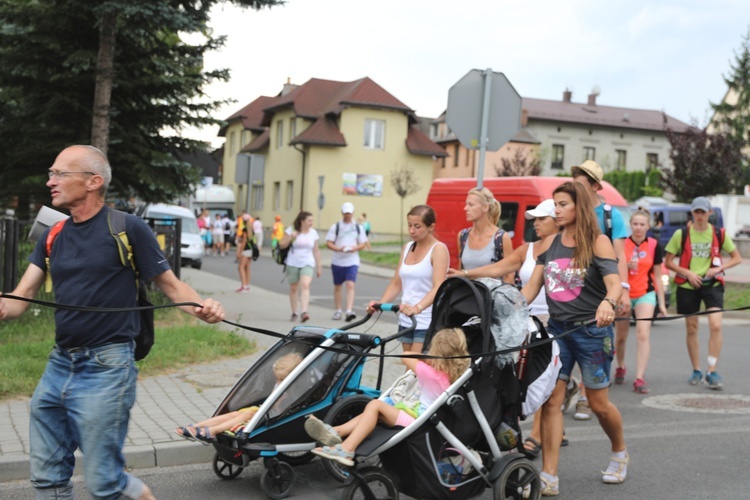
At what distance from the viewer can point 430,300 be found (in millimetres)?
6531

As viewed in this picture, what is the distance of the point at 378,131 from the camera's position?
51.5m

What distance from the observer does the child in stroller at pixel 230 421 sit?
17.2 ft

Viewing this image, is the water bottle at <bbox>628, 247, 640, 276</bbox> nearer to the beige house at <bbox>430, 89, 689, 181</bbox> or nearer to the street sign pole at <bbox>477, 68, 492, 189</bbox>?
the street sign pole at <bbox>477, 68, 492, 189</bbox>

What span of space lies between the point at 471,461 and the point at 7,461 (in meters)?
2.87

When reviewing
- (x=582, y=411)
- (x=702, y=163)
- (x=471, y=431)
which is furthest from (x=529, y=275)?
(x=702, y=163)

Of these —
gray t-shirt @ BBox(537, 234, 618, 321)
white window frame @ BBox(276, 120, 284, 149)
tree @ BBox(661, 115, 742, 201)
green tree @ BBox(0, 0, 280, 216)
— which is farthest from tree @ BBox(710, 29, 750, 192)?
gray t-shirt @ BBox(537, 234, 618, 321)

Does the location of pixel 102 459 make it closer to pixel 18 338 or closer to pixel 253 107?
pixel 18 338

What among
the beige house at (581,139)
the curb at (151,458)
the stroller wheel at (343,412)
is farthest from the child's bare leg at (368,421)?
the beige house at (581,139)

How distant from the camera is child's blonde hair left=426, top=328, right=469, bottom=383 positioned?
4.94m

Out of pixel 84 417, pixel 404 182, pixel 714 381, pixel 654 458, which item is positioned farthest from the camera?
pixel 404 182

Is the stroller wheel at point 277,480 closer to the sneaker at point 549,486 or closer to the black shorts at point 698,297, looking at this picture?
the sneaker at point 549,486

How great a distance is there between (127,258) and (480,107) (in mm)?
6452

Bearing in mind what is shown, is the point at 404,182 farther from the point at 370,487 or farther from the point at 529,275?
the point at 370,487

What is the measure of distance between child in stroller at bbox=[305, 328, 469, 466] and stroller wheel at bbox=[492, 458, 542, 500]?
590mm
